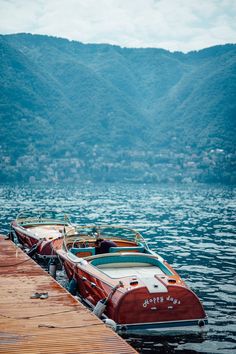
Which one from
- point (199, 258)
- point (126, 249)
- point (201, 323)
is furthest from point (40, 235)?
point (201, 323)

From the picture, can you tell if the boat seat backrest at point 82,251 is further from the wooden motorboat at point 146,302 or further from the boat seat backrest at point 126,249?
the wooden motorboat at point 146,302

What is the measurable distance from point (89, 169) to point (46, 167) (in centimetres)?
1867

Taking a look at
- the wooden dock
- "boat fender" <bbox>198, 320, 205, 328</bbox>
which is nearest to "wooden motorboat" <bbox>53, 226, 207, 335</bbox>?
"boat fender" <bbox>198, 320, 205, 328</bbox>

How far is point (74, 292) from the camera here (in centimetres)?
1493

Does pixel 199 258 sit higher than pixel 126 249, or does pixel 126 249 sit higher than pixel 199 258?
pixel 126 249

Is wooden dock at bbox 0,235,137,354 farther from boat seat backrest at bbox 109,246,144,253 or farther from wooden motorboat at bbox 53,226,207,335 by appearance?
boat seat backrest at bbox 109,246,144,253

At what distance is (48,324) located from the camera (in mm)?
9734

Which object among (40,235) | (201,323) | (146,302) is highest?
(146,302)

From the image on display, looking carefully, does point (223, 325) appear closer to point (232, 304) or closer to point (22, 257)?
point (232, 304)

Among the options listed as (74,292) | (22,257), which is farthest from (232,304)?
(22,257)

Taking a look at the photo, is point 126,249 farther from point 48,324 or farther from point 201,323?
point 48,324

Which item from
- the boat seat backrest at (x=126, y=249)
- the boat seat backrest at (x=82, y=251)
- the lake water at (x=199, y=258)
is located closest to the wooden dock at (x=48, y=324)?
the lake water at (x=199, y=258)

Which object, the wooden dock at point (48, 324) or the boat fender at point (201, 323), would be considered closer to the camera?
the wooden dock at point (48, 324)

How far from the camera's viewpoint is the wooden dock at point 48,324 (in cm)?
845
